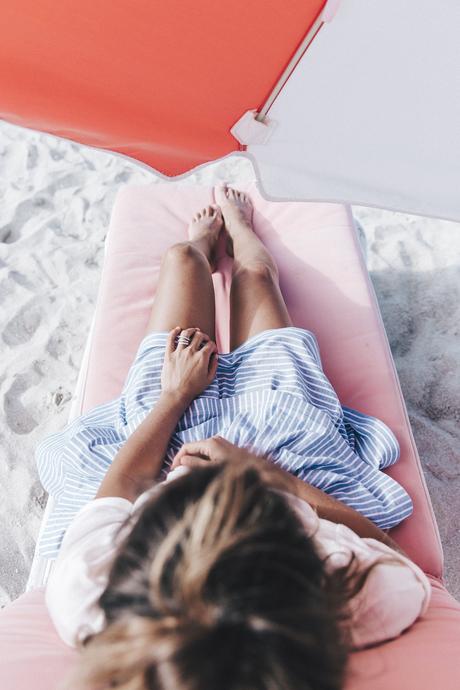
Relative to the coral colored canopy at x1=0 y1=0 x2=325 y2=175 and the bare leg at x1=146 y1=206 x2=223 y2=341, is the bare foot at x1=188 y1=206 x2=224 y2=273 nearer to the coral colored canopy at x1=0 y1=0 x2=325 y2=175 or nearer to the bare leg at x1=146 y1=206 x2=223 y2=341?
the bare leg at x1=146 y1=206 x2=223 y2=341

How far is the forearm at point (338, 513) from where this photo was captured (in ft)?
3.97

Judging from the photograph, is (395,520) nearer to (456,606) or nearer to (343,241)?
(456,606)

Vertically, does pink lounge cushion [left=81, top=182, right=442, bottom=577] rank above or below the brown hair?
below

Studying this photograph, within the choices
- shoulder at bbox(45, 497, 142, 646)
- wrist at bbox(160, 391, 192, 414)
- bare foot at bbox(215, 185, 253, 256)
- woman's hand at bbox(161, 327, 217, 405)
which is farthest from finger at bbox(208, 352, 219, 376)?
bare foot at bbox(215, 185, 253, 256)

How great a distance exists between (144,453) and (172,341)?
13.4 inches

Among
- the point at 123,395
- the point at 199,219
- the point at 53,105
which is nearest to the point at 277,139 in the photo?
the point at 53,105

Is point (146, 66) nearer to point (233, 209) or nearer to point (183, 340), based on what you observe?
point (183, 340)

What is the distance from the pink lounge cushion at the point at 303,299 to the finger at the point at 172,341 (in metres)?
0.25

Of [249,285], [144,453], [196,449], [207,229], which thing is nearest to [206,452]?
[196,449]

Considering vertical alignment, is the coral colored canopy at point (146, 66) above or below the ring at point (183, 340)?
above

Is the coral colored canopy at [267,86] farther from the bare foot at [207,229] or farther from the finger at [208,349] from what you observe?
the bare foot at [207,229]

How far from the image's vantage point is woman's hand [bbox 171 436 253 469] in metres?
1.23

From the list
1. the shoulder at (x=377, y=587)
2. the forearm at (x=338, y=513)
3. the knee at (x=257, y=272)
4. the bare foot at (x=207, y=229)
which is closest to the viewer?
the shoulder at (x=377, y=587)

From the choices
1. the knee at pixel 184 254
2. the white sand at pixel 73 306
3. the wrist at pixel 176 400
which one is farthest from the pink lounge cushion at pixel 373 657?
the knee at pixel 184 254
